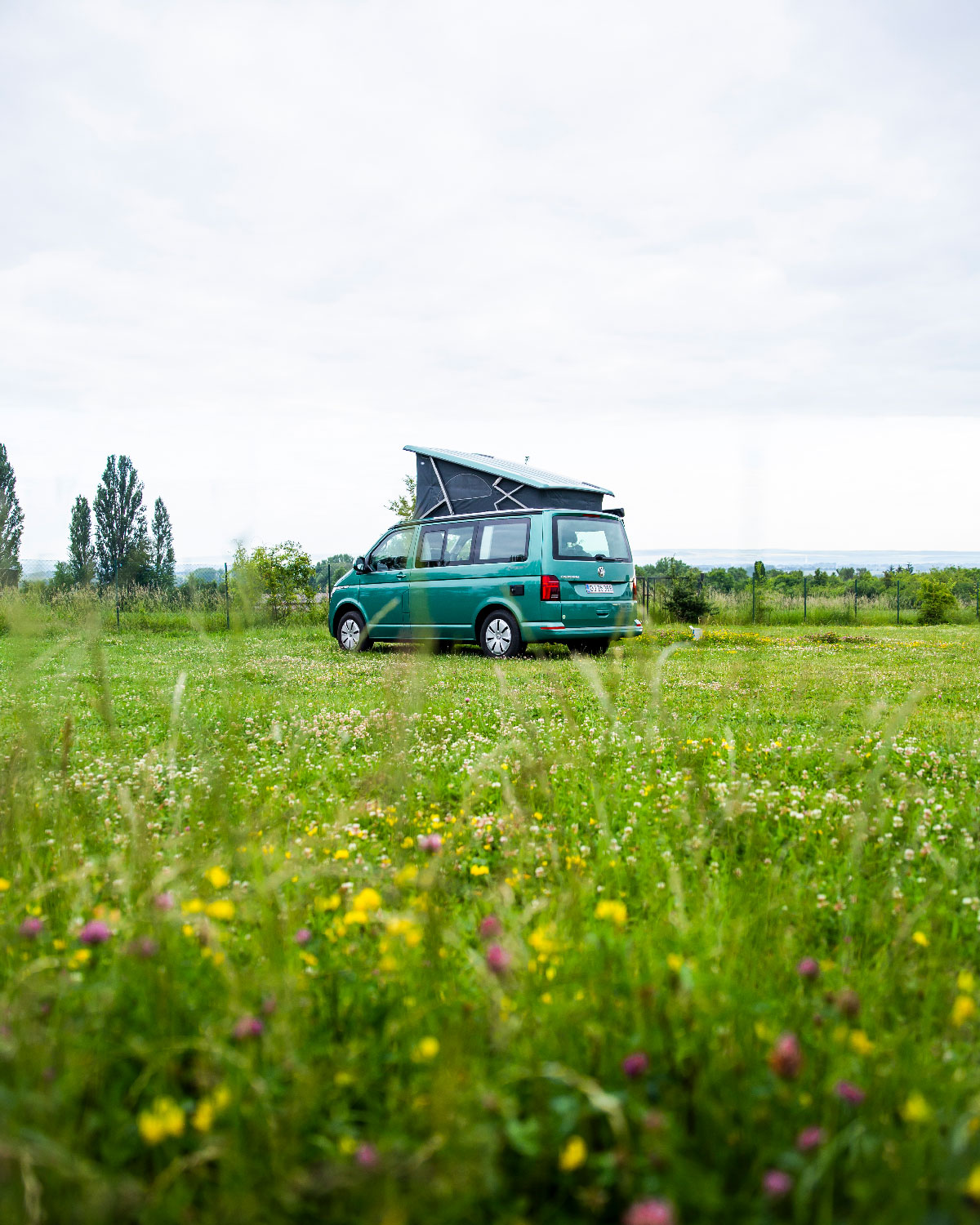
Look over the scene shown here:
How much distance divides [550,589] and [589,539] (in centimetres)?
111

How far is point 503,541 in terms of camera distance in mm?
12508

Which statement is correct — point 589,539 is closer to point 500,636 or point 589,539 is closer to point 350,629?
point 500,636

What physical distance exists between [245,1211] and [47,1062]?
0.46m

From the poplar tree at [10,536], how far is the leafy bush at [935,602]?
28793 mm

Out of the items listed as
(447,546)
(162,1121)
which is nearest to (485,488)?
(447,546)

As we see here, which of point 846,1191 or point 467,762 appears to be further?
point 467,762

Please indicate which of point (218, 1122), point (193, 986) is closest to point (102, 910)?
point (193, 986)

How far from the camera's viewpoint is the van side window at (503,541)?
40.1 feet

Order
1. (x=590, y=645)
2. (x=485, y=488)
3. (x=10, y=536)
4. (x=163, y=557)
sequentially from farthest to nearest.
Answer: (x=485, y=488) < (x=590, y=645) < (x=163, y=557) < (x=10, y=536)

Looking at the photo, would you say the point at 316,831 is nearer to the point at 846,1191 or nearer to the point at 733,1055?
the point at 733,1055

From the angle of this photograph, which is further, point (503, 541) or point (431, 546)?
point (431, 546)

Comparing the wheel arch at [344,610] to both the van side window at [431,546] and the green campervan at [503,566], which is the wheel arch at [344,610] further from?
the van side window at [431,546]

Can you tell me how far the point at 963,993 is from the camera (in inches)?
78.7

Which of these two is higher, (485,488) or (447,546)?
(485,488)
